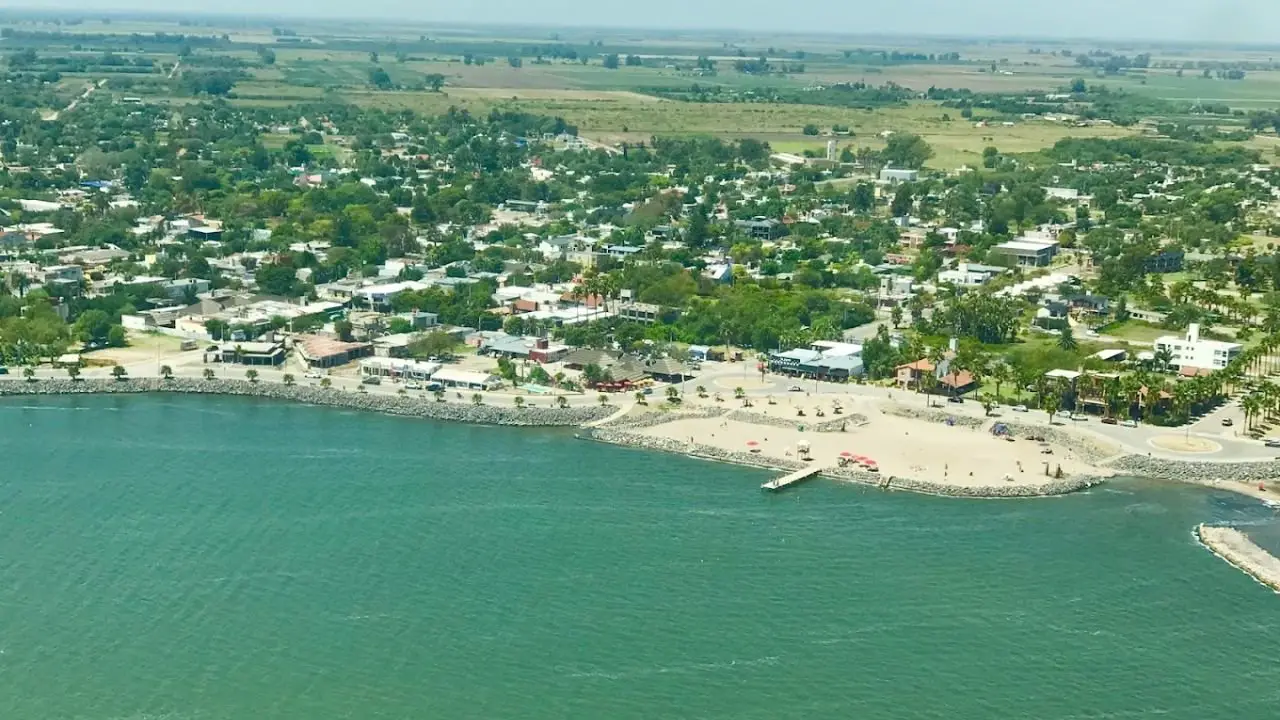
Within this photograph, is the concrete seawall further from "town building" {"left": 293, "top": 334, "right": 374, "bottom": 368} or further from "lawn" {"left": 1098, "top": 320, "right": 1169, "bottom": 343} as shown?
"town building" {"left": 293, "top": 334, "right": 374, "bottom": 368}

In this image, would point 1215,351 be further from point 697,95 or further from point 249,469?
point 697,95

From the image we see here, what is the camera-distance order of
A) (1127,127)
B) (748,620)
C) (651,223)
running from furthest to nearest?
(1127,127)
(651,223)
(748,620)

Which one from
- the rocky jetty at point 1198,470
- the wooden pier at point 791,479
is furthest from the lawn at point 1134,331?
the wooden pier at point 791,479

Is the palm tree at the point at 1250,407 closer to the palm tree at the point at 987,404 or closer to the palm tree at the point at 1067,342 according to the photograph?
the palm tree at the point at 987,404

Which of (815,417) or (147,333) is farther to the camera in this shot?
(147,333)

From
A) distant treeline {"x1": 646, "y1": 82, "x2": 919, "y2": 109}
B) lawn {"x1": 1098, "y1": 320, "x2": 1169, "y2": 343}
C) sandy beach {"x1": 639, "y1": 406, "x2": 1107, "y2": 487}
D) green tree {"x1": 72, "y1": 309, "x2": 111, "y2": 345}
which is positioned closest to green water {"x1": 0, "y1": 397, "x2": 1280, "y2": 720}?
sandy beach {"x1": 639, "y1": 406, "x2": 1107, "y2": 487}

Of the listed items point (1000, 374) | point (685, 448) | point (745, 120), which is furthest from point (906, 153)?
point (685, 448)

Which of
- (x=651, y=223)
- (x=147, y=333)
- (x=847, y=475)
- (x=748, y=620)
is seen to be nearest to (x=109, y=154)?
(x=651, y=223)

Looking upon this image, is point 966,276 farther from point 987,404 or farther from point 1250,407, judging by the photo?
point 1250,407
